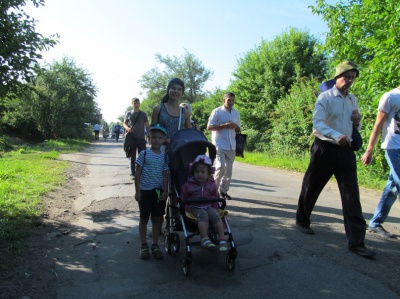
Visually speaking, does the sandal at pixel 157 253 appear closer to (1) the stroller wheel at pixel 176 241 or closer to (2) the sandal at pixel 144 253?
(2) the sandal at pixel 144 253

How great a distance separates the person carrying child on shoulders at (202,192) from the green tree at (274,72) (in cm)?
1605

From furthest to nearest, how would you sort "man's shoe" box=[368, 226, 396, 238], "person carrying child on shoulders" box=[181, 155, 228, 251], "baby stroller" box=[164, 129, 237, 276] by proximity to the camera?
"man's shoe" box=[368, 226, 396, 238] < "baby stroller" box=[164, 129, 237, 276] < "person carrying child on shoulders" box=[181, 155, 228, 251]

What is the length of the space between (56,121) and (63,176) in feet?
61.7

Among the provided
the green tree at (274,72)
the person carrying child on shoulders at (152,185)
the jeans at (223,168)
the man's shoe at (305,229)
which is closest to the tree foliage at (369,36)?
the jeans at (223,168)

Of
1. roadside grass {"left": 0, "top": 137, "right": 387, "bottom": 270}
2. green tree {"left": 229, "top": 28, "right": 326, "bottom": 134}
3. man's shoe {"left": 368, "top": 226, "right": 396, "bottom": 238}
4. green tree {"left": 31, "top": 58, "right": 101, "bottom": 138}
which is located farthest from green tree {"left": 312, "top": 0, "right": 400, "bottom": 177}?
green tree {"left": 31, "top": 58, "right": 101, "bottom": 138}

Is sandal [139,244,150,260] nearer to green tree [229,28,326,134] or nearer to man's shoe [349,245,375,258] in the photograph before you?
man's shoe [349,245,375,258]

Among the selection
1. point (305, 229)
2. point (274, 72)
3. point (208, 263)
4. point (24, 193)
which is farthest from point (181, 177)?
point (274, 72)

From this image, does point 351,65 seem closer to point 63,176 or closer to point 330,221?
point 330,221

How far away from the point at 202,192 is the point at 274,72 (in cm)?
1800

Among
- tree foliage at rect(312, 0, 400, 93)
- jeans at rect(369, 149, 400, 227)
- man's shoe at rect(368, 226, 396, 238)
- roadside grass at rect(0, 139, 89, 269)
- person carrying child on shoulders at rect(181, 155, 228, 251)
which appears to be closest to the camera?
person carrying child on shoulders at rect(181, 155, 228, 251)

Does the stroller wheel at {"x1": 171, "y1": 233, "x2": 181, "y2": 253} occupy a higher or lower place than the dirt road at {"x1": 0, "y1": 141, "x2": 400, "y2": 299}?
higher

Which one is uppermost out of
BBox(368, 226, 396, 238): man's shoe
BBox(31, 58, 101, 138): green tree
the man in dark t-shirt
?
BBox(31, 58, 101, 138): green tree

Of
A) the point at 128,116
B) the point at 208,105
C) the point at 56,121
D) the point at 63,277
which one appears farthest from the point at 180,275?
the point at 208,105

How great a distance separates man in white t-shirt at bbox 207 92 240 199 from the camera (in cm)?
662
